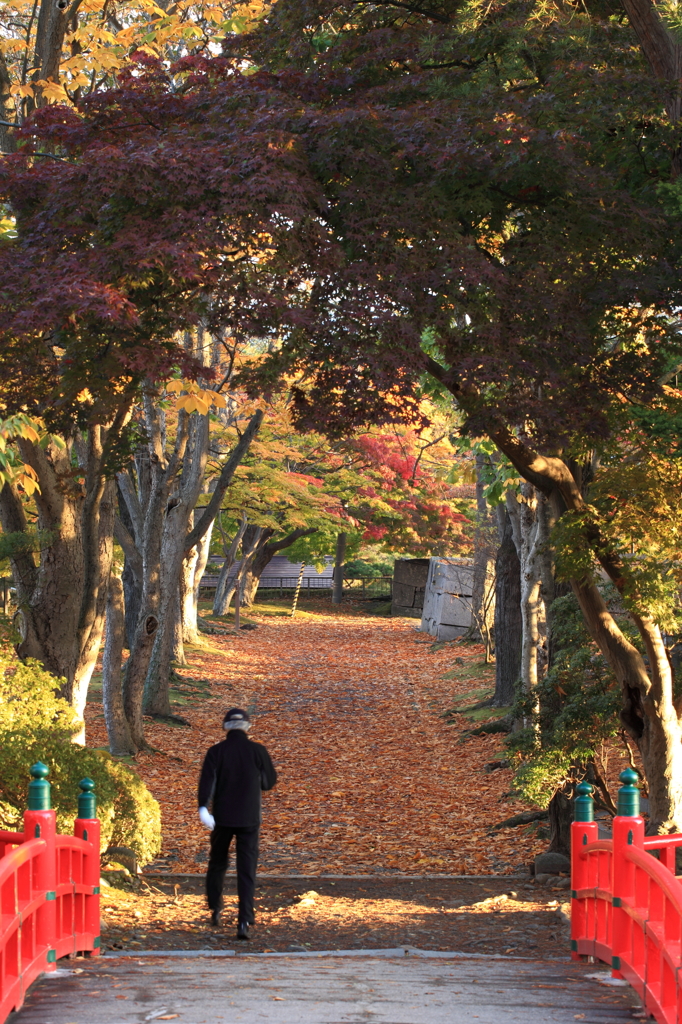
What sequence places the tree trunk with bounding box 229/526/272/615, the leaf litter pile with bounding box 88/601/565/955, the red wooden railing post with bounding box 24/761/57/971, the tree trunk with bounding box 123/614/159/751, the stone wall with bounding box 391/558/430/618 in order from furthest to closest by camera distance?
the stone wall with bounding box 391/558/430/618 → the tree trunk with bounding box 229/526/272/615 → the tree trunk with bounding box 123/614/159/751 → the leaf litter pile with bounding box 88/601/565/955 → the red wooden railing post with bounding box 24/761/57/971

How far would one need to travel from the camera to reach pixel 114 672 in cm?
1366

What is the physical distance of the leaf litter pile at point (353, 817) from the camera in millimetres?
7902

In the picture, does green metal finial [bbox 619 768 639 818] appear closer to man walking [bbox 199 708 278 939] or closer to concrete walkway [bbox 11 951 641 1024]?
concrete walkway [bbox 11 951 641 1024]

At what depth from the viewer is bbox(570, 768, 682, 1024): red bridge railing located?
471 centimetres

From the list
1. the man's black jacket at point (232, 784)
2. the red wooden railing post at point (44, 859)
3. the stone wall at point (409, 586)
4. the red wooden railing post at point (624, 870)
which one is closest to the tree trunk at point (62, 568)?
the man's black jacket at point (232, 784)

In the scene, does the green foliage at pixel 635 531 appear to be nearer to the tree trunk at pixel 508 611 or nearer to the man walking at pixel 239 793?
the man walking at pixel 239 793

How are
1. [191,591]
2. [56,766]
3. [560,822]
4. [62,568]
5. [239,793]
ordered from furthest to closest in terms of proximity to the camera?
[191,591], [560,822], [62,568], [56,766], [239,793]

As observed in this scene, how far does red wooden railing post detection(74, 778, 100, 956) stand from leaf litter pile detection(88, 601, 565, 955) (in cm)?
84

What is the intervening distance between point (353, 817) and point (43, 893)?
746cm

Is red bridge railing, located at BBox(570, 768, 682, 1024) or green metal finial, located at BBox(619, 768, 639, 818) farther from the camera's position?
green metal finial, located at BBox(619, 768, 639, 818)

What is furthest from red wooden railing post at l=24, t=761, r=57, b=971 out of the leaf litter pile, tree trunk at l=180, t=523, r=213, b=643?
tree trunk at l=180, t=523, r=213, b=643

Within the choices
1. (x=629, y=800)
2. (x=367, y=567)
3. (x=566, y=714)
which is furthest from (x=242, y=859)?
(x=367, y=567)

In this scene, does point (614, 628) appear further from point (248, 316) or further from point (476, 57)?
point (476, 57)

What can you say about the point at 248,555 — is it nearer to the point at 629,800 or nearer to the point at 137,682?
the point at 137,682
